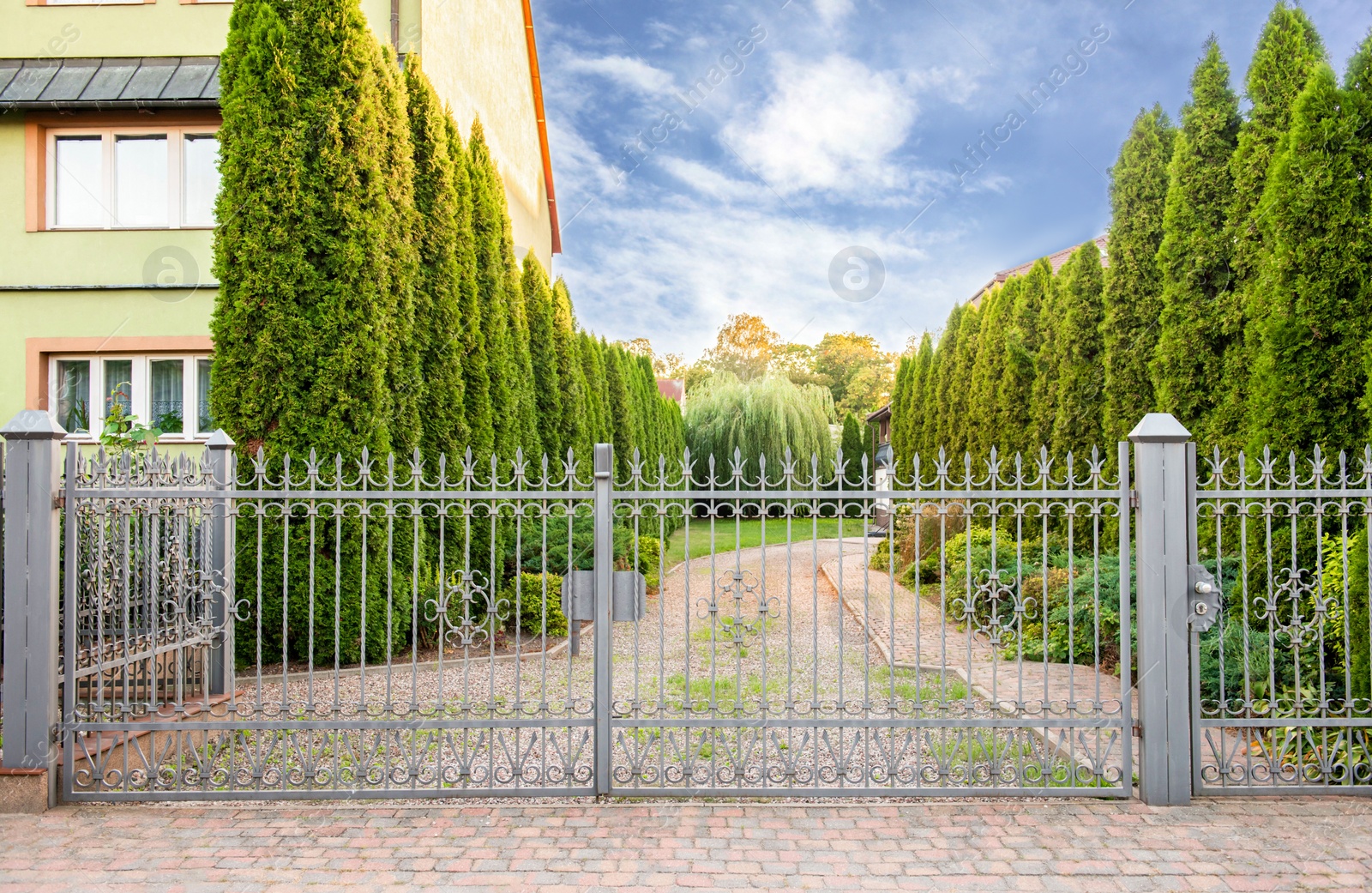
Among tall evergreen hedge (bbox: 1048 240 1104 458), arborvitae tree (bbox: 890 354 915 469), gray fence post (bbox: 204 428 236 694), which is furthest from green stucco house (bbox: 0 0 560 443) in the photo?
arborvitae tree (bbox: 890 354 915 469)

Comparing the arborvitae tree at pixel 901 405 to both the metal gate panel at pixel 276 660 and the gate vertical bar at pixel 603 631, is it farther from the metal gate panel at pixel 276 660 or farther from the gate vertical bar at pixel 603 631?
the gate vertical bar at pixel 603 631

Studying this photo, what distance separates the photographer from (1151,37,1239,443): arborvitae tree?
7582mm

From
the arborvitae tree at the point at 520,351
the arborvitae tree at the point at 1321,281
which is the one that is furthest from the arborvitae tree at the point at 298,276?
the arborvitae tree at the point at 1321,281

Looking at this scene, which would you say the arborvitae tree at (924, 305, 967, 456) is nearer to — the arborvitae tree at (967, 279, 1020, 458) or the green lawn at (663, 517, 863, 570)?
the arborvitae tree at (967, 279, 1020, 458)

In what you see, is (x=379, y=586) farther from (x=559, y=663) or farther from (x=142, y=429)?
(x=142, y=429)

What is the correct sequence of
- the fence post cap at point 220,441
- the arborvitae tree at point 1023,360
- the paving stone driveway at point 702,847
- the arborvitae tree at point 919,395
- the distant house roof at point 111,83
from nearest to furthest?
the paving stone driveway at point 702,847 → the fence post cap at point 220,441 → the distant house roof at point 111,83 → the arborvitae tree at point 1023,360 → the arborvitae tree at point 919,395

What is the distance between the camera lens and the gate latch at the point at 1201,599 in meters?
4.34

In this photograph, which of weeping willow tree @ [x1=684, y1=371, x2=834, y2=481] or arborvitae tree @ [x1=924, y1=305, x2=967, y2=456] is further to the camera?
weeping willow tree @ [x1=684, y1=371, x2=834, y2=481]

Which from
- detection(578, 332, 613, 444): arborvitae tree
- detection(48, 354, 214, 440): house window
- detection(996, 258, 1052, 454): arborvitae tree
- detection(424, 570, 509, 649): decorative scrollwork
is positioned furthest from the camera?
detection(578, 332, 613, 444): arborvitae tree

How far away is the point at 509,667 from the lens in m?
7.62

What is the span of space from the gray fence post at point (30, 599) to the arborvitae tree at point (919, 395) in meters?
16.8

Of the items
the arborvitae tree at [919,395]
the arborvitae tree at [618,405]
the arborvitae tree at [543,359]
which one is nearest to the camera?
the arborvitae tree at [543,359]

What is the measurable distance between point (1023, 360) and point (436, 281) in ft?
29.2

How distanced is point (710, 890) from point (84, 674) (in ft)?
12.3
